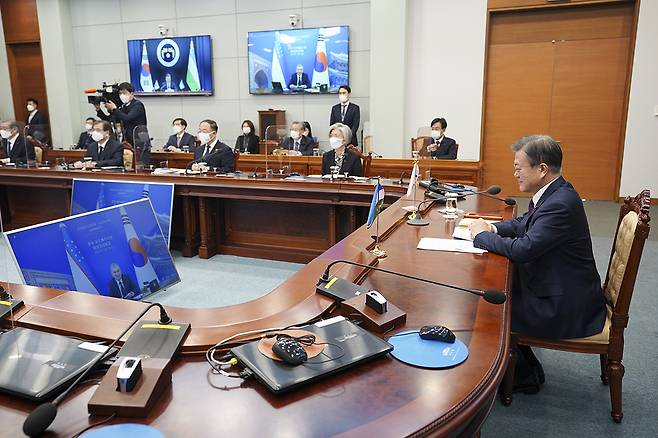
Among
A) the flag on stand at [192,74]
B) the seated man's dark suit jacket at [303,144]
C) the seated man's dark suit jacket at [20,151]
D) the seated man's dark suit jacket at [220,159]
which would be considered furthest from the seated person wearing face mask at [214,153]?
the flag on stand at [192,74]

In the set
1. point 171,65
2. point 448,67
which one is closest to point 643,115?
point 448,67

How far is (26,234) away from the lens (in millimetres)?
2576

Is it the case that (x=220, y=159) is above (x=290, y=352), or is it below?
above

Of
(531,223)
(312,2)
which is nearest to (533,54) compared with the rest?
(312,2)

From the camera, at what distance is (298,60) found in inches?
287

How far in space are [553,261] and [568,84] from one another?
5.38 m

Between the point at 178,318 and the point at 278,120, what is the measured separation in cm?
634

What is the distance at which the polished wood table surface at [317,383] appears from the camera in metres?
0.90

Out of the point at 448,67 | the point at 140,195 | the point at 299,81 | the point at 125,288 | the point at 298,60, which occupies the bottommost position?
the point at 125,288

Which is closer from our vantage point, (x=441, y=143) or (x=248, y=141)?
(x=441, y=143)

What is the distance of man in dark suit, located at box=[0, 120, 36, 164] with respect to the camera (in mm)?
5503

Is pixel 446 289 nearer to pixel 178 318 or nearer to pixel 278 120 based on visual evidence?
pixel 178 318

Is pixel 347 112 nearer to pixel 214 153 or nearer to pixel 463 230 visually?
pixel 214 153

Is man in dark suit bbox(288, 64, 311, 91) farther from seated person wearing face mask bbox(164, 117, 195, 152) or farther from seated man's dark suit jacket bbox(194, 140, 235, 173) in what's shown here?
seated man's dark suit jacket bbox(194, 140, 235, 173)
